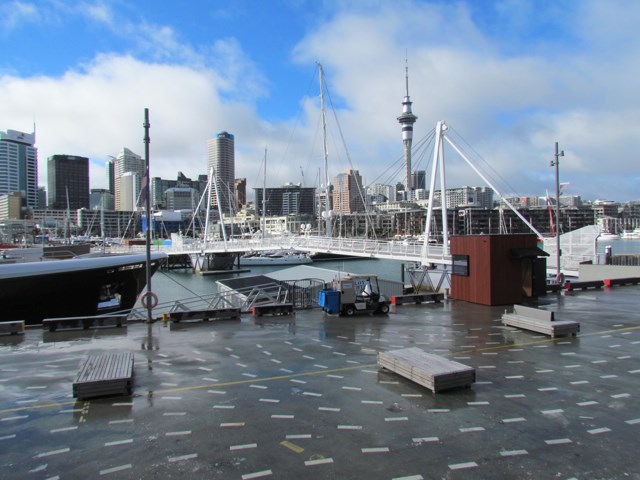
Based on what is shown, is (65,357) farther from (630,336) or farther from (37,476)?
(630,336)

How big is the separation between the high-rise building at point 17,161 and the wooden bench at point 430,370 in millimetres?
175054

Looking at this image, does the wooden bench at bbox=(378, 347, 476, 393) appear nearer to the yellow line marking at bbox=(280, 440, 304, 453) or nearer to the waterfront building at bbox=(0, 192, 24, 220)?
the yellow line marking at bbox=(280, 440, 304, 453)

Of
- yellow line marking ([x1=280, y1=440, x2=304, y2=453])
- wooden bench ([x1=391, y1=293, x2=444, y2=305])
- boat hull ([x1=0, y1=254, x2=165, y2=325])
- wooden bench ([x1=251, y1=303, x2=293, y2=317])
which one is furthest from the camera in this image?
boat hull ([x1=0, y1=254, x2=165, y2=325])

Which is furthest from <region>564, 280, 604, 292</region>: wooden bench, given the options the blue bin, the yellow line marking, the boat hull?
the boat hull

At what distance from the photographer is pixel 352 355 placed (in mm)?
12523

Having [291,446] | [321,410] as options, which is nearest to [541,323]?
[321,410]

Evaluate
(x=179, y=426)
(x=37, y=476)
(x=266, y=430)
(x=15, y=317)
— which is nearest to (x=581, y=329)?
(x=266, y=430)

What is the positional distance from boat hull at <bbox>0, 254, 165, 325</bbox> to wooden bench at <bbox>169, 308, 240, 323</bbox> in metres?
11.1

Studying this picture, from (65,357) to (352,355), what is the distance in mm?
8488

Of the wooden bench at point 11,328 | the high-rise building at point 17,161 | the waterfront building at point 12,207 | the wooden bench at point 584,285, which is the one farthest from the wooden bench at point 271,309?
the high-rise building at point 17,161

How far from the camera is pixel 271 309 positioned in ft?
64.0

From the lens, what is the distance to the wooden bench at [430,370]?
930 centimetres

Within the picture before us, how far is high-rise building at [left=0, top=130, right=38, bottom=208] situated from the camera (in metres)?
150

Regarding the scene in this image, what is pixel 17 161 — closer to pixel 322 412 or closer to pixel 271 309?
pixel 271 309
